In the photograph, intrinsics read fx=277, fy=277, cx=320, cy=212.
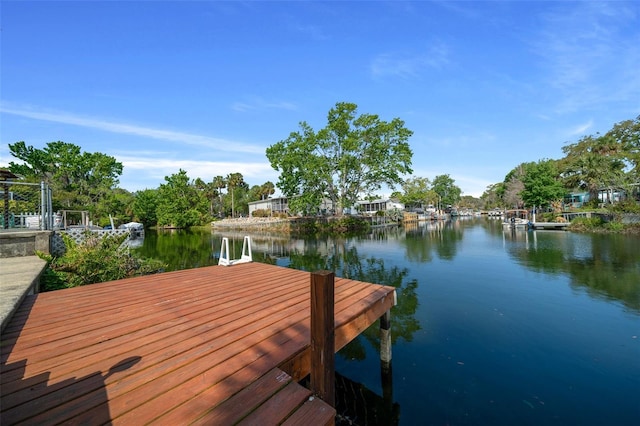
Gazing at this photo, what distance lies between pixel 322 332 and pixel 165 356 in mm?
1464

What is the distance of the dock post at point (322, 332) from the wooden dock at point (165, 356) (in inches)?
6.2

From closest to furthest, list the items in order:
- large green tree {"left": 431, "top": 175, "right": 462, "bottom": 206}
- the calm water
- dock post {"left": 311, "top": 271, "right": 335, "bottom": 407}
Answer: dock post {"left": 311, "top": 271, "right": 335, "bottom": 407} → the calm water → large green tree {"left": 431, "top": 175, "right": 462, "bottom": 206}

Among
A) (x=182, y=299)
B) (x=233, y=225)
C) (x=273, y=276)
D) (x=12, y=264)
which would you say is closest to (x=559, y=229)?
(x=273, y=276)

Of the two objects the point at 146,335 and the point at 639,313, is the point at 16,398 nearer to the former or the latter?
Answer: the point at 146,335

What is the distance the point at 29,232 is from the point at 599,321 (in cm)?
1398

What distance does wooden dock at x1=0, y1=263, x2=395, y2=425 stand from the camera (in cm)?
186

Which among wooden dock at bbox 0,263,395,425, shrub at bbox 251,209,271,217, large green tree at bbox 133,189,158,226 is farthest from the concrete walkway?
large green tree at bbox 133,189,158,226

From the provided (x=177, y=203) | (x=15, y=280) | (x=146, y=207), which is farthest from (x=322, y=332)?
(x=146, y=207)

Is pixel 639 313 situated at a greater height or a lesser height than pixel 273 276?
lesser

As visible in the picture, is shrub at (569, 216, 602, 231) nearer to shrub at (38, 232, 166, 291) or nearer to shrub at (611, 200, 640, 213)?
shrub at (611, 200, 640, 213)

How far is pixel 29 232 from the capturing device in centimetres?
714

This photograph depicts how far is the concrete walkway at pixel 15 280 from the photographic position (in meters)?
3.23

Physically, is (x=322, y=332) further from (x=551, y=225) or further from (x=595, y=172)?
(x=595, y=172)

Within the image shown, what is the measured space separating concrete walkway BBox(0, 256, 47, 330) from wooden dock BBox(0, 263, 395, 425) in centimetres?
19
